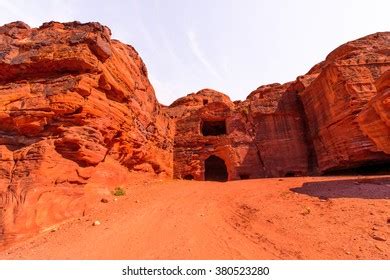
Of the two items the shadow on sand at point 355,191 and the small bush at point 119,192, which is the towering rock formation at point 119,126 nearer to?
the small bush at point 119,192

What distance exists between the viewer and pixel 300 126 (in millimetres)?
19047

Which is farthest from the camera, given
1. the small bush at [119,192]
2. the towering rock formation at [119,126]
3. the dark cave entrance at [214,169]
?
the dark cave entrance at [214,169]

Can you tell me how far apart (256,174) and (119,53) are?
12.4 metres

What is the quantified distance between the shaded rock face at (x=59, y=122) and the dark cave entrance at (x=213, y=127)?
10311mm

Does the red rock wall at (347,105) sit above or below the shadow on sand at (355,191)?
above

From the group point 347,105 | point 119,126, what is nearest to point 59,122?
point 119,126

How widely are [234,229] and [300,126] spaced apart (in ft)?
52.0

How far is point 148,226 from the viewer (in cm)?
586

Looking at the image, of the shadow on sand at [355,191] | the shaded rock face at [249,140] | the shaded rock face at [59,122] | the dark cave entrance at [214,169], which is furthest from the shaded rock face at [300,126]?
the shaded rock face at [59,122]

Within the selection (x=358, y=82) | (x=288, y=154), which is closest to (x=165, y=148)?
(x=288, y=154)

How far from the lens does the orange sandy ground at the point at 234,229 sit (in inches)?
167
